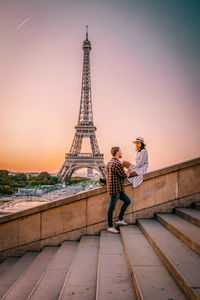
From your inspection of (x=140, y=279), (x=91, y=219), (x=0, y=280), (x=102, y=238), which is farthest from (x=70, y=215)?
(x=140, y=279)

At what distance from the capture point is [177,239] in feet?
12.4

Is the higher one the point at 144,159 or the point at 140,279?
the point at 144,159

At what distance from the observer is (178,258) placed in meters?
3.02

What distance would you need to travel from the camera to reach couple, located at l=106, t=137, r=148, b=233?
4699 mm

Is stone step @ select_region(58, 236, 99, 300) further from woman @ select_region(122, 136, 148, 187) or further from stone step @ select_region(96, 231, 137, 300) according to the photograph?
woman @ select_region(122, 136, 148, 187)

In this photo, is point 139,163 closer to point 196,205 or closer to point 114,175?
point 114,175

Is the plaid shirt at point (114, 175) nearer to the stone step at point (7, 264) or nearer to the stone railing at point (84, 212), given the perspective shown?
the stone railing at point (84, 212)

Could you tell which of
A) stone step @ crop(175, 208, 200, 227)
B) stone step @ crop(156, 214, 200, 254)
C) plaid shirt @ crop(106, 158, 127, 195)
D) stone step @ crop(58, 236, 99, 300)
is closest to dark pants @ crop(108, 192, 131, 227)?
plaid shirt @ crop(106, 158, 127, 195)

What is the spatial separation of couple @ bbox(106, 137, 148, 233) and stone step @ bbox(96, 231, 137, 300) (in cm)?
69

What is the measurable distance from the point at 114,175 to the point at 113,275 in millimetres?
1961

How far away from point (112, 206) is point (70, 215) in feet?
4.00

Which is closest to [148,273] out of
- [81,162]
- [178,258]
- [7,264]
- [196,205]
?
[178,258]

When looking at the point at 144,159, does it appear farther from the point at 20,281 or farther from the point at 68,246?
the point at 20,281

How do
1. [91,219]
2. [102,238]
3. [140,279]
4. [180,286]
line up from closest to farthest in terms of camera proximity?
[180,286]
[140,279]
[102,238]
[91,219]
